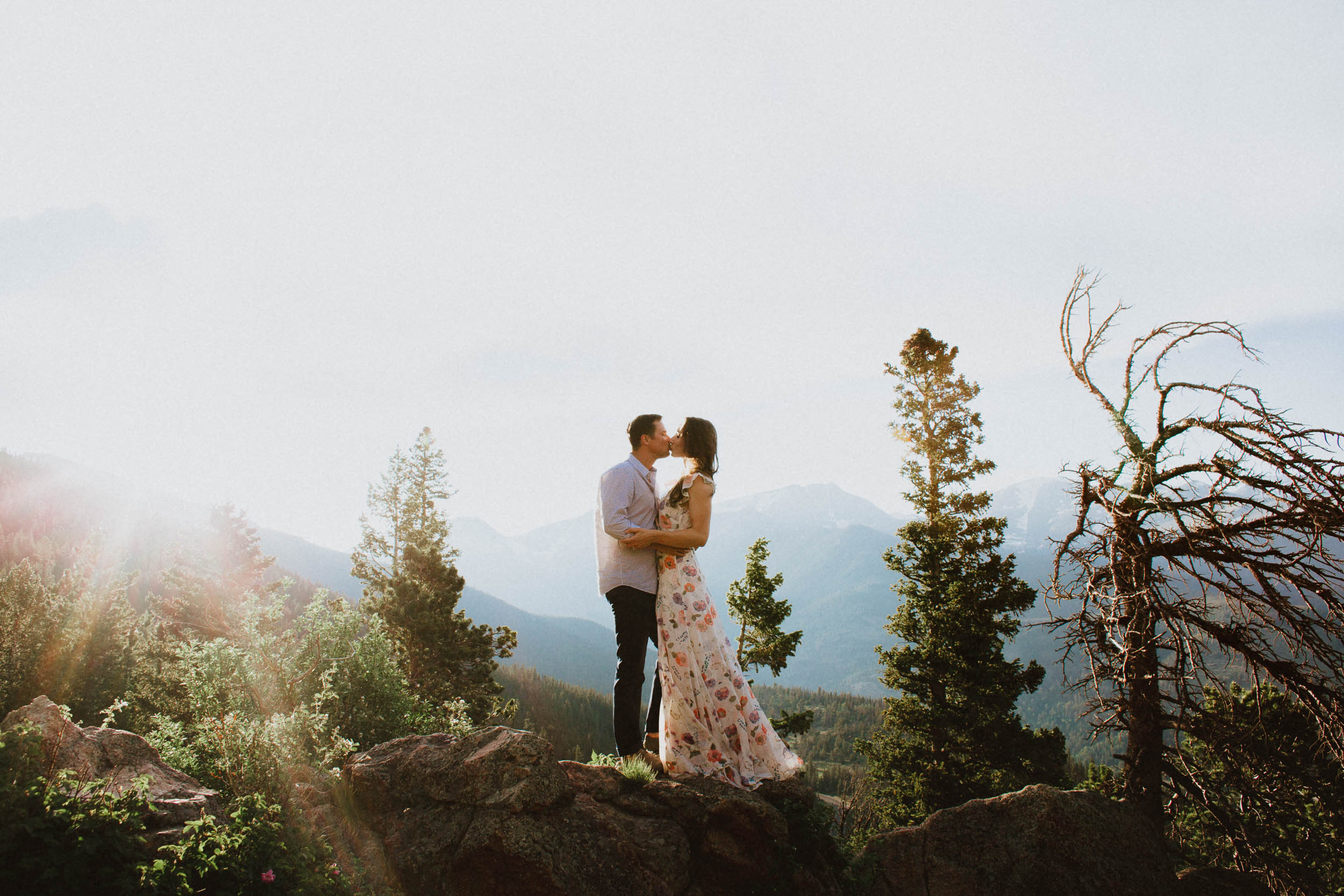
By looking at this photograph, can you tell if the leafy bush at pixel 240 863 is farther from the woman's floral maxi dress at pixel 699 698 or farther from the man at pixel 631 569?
the woman's floral maxi dress at pixel 699 698

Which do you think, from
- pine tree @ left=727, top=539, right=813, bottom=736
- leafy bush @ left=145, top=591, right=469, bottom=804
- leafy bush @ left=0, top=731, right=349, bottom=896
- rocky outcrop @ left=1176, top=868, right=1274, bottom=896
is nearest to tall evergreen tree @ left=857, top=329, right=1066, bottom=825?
pine tree @ left=727, top=539, right=813, bottom=736

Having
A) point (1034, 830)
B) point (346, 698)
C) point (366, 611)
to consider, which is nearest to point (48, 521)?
point (366, 611)

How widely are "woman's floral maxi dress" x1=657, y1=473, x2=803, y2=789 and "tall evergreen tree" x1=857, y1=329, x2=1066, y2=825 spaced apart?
12994 millimetres

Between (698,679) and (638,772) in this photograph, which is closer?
(638,772)

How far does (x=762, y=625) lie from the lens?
16.3m

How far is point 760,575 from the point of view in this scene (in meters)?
17.0

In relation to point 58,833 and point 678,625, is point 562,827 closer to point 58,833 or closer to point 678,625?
point 678,625

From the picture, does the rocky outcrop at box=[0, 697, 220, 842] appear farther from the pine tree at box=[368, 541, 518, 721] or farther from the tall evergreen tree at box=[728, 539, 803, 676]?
the pine tree at box=[368, 541, 518, 721]

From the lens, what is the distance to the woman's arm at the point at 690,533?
5590 millimetres

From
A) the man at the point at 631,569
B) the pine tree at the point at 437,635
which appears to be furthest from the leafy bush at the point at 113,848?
the pine tree at the point at 437,635

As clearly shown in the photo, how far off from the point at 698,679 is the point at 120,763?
4744mm

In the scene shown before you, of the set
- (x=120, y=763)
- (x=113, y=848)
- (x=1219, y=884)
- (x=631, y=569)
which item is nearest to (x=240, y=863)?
(x=113, y=848)

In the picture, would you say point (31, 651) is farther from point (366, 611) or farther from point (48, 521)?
point (48, 521)

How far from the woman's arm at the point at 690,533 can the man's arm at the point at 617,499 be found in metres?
0.12
